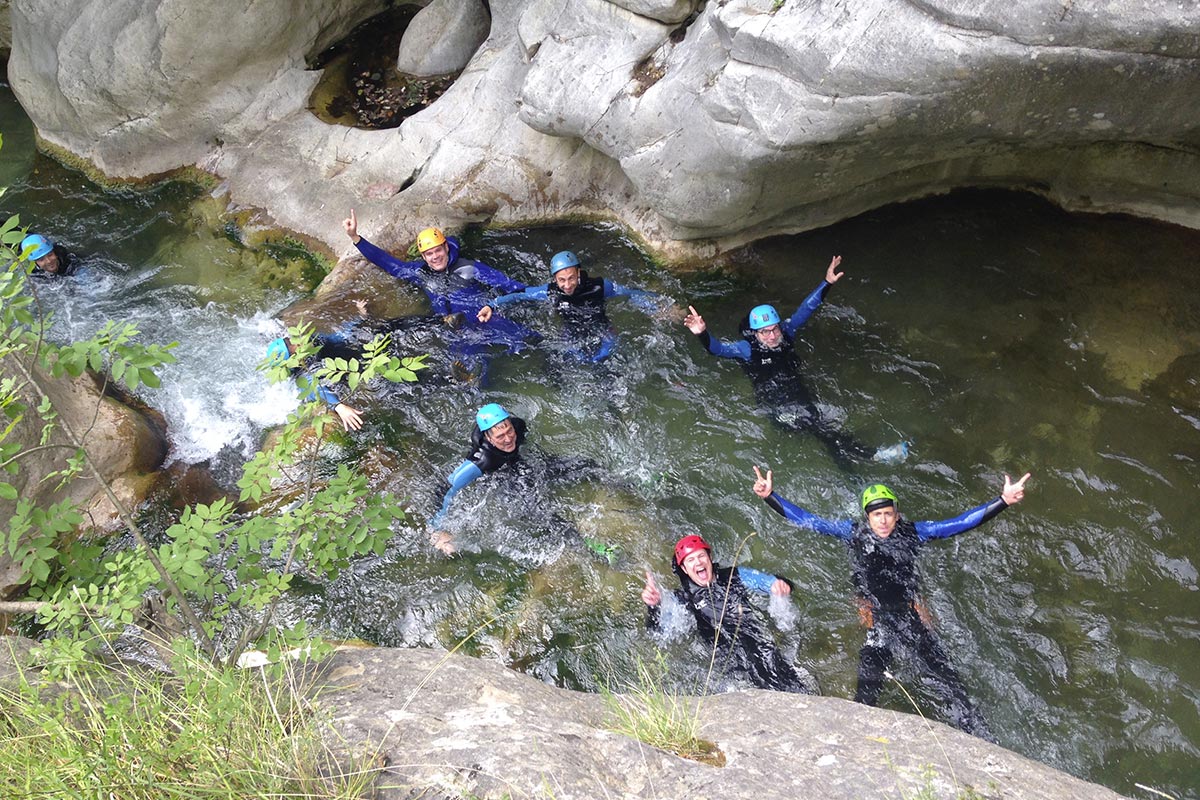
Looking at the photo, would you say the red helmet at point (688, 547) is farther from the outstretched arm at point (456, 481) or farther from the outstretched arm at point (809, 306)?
the outstretched arm at point (809, 306)

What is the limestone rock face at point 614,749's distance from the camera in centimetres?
369

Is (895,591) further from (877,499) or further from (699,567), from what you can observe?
(699,567)

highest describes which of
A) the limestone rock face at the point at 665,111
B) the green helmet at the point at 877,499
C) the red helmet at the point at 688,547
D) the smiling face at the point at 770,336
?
the limestone rock face at the point at 665,111

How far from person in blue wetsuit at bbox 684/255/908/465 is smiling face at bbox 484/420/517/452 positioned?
78.5 inches

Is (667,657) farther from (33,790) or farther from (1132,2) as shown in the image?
(1132,2)

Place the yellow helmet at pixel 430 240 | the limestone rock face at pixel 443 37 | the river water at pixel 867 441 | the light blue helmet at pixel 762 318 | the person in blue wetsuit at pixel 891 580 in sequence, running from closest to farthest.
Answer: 1. the person in blue wetsuit at pixel 891 580
2. the river water at pixel 867 441
3. the light blue helmet at pixel 762 318
4. the yellow helmet at pixel 430 240
5. the limestone rock face at pixel 443 37

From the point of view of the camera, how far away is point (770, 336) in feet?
25.8

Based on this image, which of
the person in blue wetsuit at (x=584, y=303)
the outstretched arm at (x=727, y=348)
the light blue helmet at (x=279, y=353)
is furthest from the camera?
the person in blue wetsuit at (x=584, y=303)

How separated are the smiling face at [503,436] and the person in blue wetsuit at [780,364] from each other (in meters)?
1.99

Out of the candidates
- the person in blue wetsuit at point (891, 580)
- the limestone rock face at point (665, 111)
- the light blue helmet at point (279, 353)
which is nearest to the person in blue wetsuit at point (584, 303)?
the limestone rock face at point (665, 111)

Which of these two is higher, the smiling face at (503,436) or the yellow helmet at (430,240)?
the yellow helmet at (430,240)

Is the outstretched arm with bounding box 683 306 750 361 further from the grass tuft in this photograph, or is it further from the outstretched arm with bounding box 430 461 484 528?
the grass tuft

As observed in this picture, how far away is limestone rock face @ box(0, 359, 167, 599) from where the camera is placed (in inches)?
278

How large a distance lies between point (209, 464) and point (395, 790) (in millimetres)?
5690
